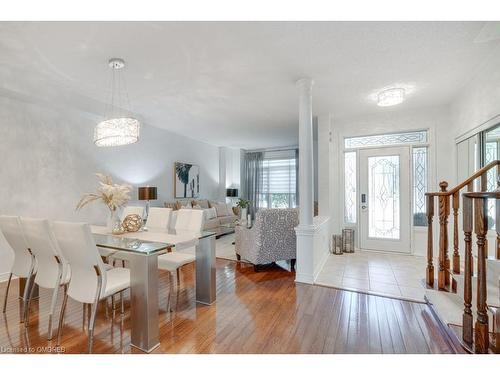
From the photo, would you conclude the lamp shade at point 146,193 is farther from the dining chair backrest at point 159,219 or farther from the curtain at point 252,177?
the curtain at point 252,177

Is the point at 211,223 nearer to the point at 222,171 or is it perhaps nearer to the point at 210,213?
the point at 210,213

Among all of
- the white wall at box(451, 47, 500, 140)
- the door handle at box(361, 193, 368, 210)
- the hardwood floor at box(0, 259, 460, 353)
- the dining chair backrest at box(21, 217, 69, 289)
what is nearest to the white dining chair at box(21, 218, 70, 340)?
the dining chair backrest at box(21, 217, 69, 289)

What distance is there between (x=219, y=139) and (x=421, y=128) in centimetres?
469

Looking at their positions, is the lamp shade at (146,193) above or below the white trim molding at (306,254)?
above

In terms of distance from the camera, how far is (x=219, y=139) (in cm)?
698

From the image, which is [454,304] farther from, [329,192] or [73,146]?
[73,146]

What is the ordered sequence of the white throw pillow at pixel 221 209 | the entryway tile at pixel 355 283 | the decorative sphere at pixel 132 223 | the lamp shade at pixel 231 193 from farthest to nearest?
the lamp shade at pixel 231 193 → the white throw pillow at pixel 221 209 → the entryway tile at pixel 355 283 → the decorative sphere at pixel 132 223

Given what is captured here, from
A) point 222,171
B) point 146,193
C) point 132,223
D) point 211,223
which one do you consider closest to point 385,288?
point 132,223

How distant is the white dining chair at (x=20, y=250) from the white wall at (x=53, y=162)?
4.72 ft

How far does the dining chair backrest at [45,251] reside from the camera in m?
1.99

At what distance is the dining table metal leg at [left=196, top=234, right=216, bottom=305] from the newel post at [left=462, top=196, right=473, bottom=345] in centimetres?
210

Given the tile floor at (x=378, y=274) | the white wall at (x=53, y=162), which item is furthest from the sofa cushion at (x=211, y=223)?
the tile floor at (x=378, y=274)

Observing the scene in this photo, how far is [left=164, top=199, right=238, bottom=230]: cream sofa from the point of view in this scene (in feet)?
18.7

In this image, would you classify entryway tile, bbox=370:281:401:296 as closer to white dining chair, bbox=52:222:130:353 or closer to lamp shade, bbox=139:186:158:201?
white dining chair, bbox=52:222:130:353
